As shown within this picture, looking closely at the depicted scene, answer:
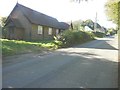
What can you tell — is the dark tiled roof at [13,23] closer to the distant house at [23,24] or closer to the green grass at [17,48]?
the distant house at [23,24]

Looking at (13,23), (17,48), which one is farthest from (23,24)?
(17,48)

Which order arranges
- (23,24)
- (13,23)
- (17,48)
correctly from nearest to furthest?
(17,48) < (13,23) < (23,24)

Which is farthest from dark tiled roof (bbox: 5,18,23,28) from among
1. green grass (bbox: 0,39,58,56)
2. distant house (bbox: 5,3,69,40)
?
green grass (bbox: 0,39,58,56)

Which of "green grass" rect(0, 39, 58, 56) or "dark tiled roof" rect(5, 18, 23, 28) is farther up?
"dark tiled roof" rect(5, 18, 23, 28)

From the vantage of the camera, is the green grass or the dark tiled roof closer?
the green grass

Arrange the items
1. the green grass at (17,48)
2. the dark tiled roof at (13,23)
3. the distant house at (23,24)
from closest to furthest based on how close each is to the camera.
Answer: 1. the green grass at (17,48)
2. the dark tiled roof at (13,23)
3. the distant house at (23,24)

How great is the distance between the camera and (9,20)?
37625 mm

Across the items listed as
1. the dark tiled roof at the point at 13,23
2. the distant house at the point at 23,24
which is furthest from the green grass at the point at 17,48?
the distant house at the point at 23,24

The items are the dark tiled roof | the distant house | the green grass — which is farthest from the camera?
the distant house

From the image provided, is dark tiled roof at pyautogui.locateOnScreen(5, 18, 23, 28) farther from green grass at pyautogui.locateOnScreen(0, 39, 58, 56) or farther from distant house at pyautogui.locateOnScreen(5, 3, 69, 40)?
green grass at pyautogui.locateOnScreen(0, 39, 58, 56)

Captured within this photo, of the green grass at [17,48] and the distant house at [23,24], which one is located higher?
the distant house at [23,24]

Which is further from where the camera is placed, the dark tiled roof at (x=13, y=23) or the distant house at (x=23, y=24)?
the distant house at (x=23, y=24)

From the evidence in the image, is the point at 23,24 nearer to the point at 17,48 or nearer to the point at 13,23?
the point at 13,23

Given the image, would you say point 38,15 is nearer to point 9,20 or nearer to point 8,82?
point 9,20
